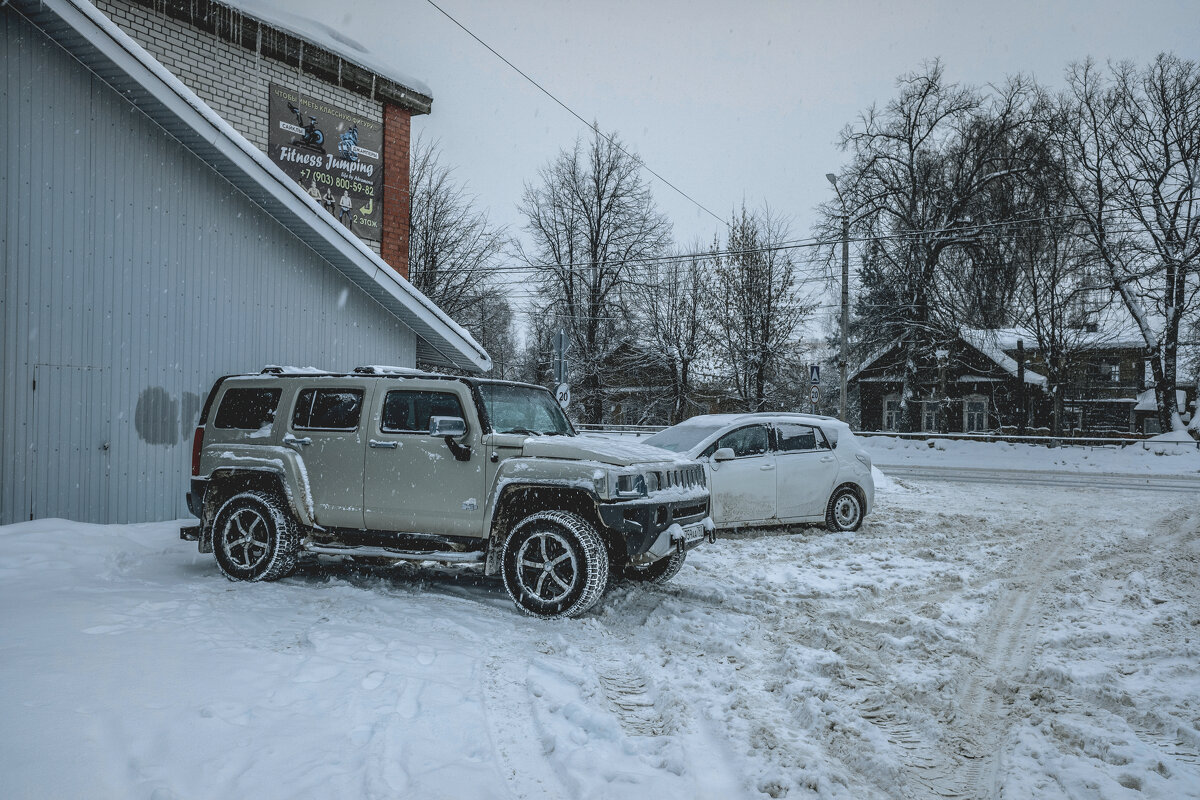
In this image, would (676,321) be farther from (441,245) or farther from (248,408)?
(248,408)

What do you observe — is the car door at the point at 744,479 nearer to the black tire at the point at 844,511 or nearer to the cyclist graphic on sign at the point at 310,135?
the black tire at the point at 844,511

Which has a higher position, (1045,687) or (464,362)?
(464,362)

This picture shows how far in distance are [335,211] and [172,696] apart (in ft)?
43.2

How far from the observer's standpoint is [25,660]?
436 cm

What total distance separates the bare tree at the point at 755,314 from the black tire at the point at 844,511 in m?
23.0

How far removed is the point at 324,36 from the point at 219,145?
279 inches

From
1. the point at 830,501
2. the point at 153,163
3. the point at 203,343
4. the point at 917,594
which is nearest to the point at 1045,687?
the point at 917,594

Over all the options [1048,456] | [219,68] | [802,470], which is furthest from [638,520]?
[1048,456]

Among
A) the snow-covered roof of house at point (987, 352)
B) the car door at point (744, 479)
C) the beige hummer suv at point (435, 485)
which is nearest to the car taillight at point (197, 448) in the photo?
the beige hummer suv at point (435, 485)

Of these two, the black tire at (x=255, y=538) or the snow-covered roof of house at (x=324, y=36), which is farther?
the snow-covered roof of house at (x=324, y=36)

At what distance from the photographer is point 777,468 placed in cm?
1016

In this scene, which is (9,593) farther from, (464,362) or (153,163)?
(464,362)

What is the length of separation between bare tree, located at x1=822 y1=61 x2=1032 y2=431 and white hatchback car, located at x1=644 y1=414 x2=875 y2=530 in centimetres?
2307

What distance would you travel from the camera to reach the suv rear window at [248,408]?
7172mm
